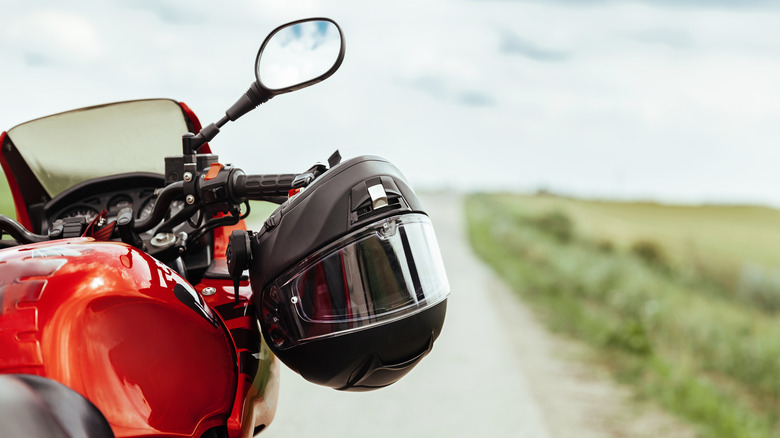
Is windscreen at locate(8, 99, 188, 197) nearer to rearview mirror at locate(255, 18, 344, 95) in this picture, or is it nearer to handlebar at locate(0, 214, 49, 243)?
rearview mirror at locate(255, 18, 344, 95)

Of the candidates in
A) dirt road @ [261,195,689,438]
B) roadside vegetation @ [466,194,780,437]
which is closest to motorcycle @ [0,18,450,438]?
dirt road @ [261,195,689,438]

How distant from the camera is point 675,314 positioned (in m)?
9.41

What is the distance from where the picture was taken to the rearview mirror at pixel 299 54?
7.39 ft

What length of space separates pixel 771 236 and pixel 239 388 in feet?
106

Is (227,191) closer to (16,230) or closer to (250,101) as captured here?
(250,101)

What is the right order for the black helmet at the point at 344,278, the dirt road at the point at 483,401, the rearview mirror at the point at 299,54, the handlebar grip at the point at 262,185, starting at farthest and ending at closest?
1. the dirt road at the point at 483,401
2. the rearview mirror at the point at 299,54
3. the handlebar grip at the point at 262,185
4. the black helmet at the point at 344,278

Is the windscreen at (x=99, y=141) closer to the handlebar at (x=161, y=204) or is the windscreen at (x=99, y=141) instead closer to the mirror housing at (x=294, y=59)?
the mirror housing at (x=294, y=59)

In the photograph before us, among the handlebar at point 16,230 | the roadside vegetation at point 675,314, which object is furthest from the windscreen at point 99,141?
the roadside vegetation at point 675,314

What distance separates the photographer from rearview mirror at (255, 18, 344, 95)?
2.25 meters

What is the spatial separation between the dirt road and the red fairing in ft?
11.5

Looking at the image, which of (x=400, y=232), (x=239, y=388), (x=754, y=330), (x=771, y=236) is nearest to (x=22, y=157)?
(x=239, y=388)

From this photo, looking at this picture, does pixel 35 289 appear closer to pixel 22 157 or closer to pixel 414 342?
pixel 414 342

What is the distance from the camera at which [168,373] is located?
1418 mm

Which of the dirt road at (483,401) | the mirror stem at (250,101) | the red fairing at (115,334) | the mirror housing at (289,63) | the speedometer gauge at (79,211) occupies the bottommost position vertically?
the dirt road at (483,401)
